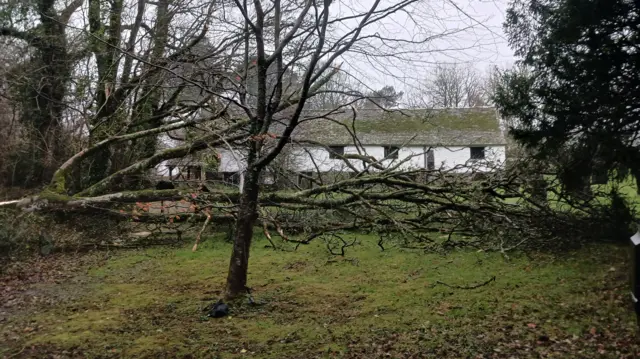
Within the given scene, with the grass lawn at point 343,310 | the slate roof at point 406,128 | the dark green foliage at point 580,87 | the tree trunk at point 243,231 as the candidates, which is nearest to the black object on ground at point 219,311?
the grass lawn at point 343,310

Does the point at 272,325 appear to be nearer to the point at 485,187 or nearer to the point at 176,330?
the point at 176,330

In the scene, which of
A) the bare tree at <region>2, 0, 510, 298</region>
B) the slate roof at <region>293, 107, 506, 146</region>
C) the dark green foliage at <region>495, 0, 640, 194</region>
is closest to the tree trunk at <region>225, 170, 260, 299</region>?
the bare tree at <region>2, 0, 510, 298</region>

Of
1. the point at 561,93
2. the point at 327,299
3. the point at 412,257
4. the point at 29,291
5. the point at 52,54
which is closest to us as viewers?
the point at 561,93

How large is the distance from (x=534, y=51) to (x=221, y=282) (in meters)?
6.05

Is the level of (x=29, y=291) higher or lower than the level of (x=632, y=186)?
lower

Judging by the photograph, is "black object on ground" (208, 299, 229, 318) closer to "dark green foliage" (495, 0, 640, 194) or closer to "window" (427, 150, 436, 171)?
"window" (427, 150, 436, 171)

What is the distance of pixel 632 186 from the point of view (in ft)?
19.5

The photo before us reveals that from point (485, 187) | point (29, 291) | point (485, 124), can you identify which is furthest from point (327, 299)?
point (485, 124)

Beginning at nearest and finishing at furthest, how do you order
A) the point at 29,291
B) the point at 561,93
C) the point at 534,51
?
the point at 561,93 → the point at 534,51 → the point at 29,291

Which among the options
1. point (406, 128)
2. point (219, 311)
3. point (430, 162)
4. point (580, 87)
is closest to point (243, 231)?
point (219, 311)

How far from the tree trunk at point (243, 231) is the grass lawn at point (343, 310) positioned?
0.30m

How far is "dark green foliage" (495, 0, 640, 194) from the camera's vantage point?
5301 mm

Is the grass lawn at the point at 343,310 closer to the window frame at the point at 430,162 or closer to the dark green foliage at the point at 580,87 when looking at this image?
the dark green foliage at the point at 580,87

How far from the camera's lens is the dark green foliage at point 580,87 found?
530 cm
